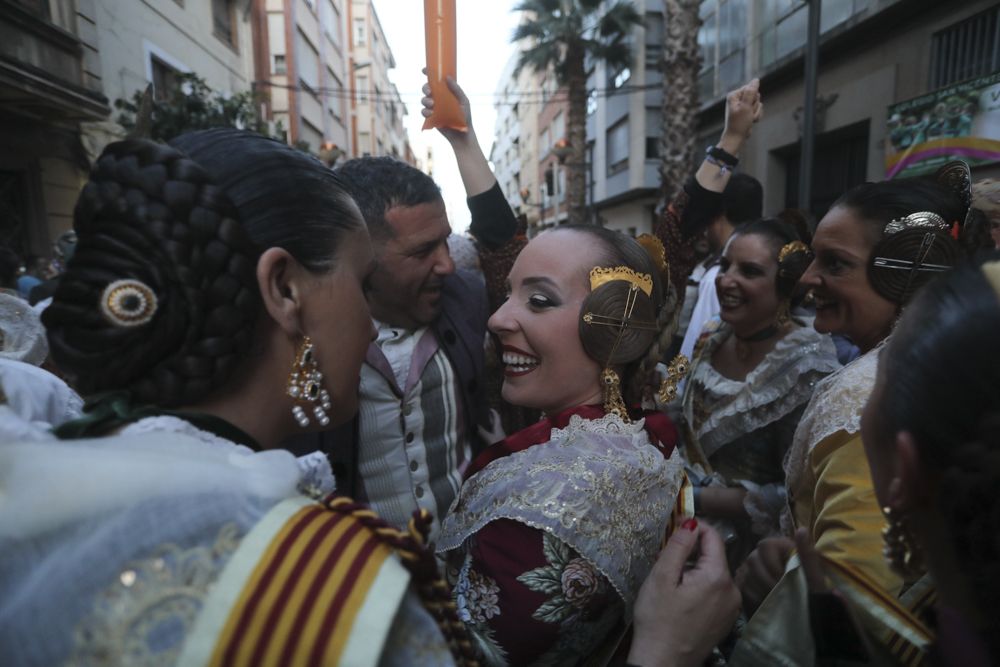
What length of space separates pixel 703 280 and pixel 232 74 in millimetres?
14016

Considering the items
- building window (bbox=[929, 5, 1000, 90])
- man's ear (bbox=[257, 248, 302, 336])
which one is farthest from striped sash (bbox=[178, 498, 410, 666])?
building window (bbox=[929, 5, 1000, 90])

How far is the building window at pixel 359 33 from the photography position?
44875mm

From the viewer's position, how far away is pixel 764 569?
139 centimetres

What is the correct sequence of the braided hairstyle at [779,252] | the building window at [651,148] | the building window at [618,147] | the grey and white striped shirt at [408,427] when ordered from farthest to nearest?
the building window at [618,147]
the building window at [651,148]
the braided hairstyle at [779,252]
the grey and white striped shirt at [408,427]

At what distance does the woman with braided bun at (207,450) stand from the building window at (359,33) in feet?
165

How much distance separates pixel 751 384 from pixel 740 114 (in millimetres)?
1297

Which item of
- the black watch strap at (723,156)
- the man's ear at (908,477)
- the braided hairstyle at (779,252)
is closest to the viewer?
the man's ear at (908,477)

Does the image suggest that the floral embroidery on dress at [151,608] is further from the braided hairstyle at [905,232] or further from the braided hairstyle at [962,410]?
the braided hairstyle at [905,232]

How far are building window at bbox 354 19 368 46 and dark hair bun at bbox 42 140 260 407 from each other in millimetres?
50436

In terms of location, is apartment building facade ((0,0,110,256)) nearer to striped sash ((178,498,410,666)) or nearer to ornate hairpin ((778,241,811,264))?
ornate hairpin ((778,241,811,264))

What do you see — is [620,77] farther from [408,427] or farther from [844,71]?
[408,427]

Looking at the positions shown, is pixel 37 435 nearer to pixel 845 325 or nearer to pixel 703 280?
Answer: pixel 845 325

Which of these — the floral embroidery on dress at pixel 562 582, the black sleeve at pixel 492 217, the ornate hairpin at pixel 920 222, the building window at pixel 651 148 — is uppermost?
the building window at pixel 651 148

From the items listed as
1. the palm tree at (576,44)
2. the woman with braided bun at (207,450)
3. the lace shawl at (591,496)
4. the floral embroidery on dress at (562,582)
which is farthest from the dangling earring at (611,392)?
the palm tree at (576,44)
